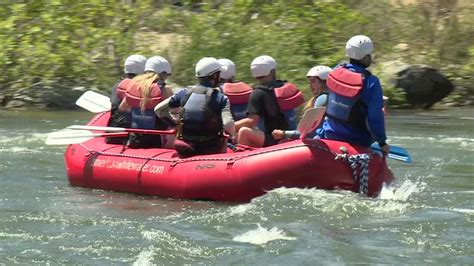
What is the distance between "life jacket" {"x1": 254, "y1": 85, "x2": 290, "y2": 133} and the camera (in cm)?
930

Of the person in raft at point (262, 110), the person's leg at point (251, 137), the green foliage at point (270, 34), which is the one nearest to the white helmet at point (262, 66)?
the person in raft at point (262, 110)

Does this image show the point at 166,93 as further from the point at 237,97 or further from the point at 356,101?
the point at 356,101

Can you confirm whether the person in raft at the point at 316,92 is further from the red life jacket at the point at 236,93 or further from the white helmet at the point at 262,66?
the red life jacket at the point at 236,93

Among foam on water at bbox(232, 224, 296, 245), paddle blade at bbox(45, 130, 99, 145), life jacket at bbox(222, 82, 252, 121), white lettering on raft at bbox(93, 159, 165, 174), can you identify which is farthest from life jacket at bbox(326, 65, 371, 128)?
paddle blade at bbox(45, 130, 99, 145)

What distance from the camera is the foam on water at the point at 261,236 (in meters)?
7.35

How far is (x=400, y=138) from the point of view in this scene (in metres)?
14.5

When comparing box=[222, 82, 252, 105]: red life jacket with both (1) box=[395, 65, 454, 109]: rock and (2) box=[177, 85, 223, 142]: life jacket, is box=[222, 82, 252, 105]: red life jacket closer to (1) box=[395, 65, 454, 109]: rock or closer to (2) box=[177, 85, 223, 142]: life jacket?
(2) box=[177, 85, 223, 142]: life jacket

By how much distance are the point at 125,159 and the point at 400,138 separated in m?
5.88

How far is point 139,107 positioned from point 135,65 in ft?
2.15

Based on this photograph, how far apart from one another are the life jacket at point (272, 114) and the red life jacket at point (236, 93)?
551 millimetres

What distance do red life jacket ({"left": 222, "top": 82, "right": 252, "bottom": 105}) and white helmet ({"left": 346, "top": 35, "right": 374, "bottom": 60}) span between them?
1.56m

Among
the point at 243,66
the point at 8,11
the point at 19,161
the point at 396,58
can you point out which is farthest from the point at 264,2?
the point at 19,161

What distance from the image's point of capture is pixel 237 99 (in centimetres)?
994

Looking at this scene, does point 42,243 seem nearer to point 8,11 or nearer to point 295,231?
point 295,231
